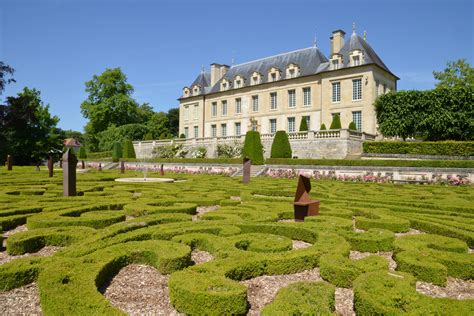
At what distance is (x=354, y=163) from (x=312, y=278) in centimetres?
1830

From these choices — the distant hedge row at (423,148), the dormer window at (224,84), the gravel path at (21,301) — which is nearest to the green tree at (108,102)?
the dormer window at (224,84)

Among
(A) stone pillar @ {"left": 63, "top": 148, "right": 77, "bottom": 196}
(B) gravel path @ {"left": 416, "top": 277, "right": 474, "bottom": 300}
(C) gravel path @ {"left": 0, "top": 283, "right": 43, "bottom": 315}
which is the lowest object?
(B) gravel path @ {"left": 416, "top": 277, "right": 474, "bottom": 300}

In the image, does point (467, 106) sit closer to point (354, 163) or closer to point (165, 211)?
point (354, 163)

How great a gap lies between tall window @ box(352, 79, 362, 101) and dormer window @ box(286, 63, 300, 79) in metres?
6.79

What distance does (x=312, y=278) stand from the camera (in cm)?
420

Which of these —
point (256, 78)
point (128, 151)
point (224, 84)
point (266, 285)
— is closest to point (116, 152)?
point (128, 151)

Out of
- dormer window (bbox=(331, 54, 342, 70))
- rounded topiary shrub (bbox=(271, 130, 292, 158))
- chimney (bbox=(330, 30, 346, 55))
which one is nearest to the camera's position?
rounded topiary shrub (bbox=(271, 130, 292, 158))

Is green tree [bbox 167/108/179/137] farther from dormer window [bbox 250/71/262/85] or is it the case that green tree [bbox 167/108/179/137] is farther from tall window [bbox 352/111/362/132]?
tall window [bbox 352/111/362/132]

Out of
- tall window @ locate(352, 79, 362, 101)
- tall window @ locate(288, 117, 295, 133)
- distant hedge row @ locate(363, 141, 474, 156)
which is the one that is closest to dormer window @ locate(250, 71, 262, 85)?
tall window @ locate(288, 117, 295, 133)

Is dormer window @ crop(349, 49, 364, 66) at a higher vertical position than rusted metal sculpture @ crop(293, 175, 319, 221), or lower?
higher

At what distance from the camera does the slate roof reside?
35625 mm

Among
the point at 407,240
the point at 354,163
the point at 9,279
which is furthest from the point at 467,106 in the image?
the point at 9,279

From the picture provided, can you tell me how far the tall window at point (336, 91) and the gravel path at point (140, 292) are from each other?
1330 inches

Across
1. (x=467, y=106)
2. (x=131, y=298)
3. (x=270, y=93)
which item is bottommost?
(x=131, y=298)
